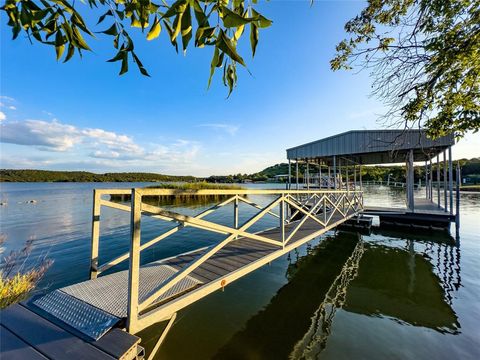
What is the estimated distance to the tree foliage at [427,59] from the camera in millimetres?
3045

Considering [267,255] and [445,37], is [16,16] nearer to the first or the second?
[267,255]

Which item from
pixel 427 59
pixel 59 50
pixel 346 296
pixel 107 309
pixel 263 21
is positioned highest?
pixel 427 59

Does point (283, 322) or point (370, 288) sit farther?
point (370, 288)

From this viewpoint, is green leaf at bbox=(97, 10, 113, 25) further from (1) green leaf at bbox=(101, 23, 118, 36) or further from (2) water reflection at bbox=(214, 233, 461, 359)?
(2) water reflection at bbox=(214, 233, 461, 359)

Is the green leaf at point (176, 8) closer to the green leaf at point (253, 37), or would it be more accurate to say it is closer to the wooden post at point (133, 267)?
the green leaf at point (253, 37)

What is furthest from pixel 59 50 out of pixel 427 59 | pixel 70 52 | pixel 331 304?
pixel 331 304

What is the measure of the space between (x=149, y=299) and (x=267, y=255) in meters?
2.45

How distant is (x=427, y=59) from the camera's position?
10.9 feet

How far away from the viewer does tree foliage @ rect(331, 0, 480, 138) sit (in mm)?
3045

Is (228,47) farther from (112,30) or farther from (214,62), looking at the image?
(112,30)

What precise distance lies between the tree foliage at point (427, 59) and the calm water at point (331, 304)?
3535 millimetres

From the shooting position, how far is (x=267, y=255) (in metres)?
4.15

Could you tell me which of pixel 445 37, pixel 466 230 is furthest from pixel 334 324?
pixel 466 230

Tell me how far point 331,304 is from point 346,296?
1.98ft
